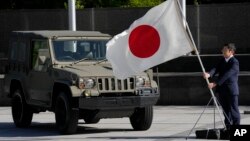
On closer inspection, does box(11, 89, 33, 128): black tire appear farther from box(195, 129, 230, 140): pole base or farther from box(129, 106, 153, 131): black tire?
box(195, 129, 230, 140): pole base

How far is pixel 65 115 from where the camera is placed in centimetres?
1653

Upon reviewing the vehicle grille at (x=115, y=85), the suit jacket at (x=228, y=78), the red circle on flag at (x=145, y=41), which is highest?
the red circle on flag at (x=145, y=41)

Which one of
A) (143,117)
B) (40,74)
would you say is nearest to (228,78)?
(143,117)

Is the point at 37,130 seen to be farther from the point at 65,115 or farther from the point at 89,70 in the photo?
the point at 89,70

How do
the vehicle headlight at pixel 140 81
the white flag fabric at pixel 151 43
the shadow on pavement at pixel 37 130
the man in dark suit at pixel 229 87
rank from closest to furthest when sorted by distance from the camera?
the white flag fabric at pixel 151 43, the man in dark suit at pixel 229 87, the vehicle headlight at pixel 140 81, the shadow on pavement at pixel 37 130

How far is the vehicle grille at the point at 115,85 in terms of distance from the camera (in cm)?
1639

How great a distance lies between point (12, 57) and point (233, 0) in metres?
20.8

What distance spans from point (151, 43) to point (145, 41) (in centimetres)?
11

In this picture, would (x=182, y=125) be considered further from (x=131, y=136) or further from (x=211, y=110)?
(x=211, y=110)

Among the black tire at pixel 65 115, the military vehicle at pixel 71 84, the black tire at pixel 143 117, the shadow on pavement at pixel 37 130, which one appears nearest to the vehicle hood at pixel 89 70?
the military vehicle at pixel 71 84

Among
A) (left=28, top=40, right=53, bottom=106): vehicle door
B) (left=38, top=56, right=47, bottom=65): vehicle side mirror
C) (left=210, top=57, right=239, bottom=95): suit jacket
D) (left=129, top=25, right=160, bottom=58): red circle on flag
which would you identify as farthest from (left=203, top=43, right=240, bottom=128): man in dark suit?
(left=38, top=56, right=47, bottom=65): vehicle side mirror

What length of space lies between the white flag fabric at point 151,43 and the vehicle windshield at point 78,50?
8.02 feet

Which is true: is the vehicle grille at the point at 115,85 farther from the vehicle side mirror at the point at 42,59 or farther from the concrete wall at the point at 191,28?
the concrete wall at the point at 191,28

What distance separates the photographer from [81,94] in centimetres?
1612
